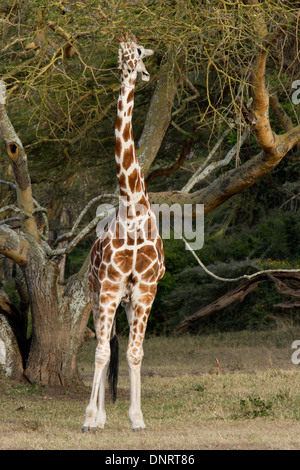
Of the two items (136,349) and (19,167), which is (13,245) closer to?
(19,167)

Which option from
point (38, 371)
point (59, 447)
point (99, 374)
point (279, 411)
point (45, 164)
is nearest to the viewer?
point (59, 447)

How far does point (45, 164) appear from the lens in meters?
12.4

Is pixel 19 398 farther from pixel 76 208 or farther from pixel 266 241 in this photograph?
pixel 76 208

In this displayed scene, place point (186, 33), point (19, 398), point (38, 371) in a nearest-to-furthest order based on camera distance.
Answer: point (186, 33) → point (19, 398) → point (38, 371)

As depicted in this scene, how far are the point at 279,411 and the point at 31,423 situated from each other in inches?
91.8

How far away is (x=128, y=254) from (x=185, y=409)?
2.13m

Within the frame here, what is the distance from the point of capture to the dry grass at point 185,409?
545cm

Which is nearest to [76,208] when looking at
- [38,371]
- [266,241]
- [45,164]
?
[266,241]

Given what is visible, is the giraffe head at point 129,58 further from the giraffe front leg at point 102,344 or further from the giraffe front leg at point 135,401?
the giraffe front leg at point 135,401

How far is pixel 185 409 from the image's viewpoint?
7484 millimetres

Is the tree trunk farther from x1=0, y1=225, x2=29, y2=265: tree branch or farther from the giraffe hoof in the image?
the giraffe hoof

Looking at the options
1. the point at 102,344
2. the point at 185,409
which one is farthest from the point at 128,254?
the point at 185,409

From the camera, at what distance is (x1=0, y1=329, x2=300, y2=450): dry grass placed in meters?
5.45

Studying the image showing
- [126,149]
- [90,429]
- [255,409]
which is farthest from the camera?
[255,409]
